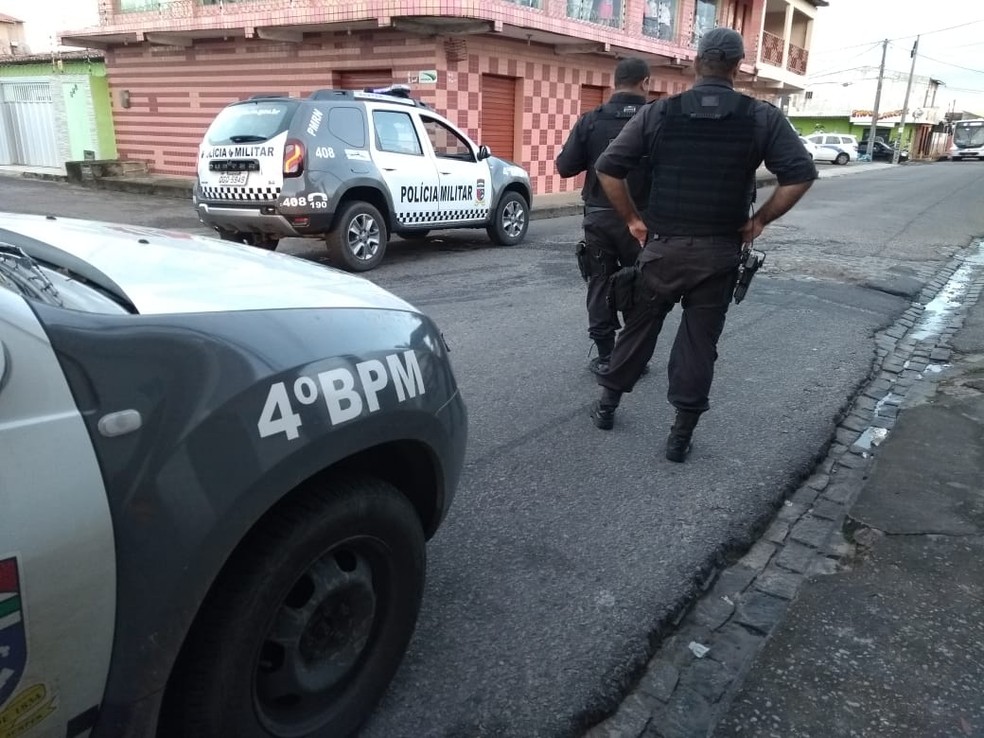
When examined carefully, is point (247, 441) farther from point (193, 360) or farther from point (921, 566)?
point (921, 566)

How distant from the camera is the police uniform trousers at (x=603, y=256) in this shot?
456 centimetres

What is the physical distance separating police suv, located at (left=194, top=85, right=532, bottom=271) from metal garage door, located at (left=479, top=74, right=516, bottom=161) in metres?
6.99

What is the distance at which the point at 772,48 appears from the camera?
28531 millimetres

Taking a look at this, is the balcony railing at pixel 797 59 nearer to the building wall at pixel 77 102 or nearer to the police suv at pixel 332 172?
the building wall at pixel 77 102

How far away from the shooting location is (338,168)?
805 cm

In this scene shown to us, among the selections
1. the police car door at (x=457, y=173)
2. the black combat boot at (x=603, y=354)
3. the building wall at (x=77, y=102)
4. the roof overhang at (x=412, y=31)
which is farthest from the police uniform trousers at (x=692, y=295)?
the building wall at (x=77, y=102)

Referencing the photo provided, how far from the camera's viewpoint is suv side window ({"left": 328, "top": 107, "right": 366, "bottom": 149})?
26.8 feet

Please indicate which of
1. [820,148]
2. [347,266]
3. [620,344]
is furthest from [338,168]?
[820,148]

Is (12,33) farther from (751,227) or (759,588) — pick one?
(759,588)

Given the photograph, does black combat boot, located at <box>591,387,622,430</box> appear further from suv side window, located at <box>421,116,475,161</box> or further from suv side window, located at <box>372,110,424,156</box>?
suv side window, located at <box>421,116,475,161</box>

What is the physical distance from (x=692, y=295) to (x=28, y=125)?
22.9m

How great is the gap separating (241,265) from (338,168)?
20.6 feet

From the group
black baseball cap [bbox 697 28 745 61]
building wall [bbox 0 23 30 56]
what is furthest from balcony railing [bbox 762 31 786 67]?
building wall [bbox 0 23 30 56]

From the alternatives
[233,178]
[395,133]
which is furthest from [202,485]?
[395,133]
